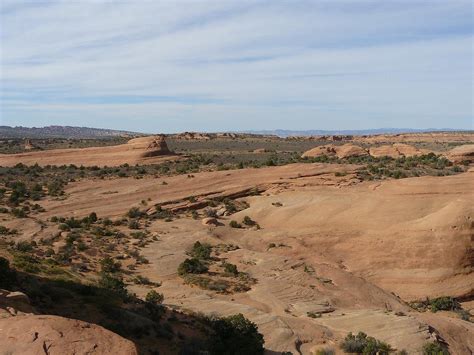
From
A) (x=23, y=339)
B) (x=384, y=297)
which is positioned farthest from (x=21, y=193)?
(x=23, y=339)

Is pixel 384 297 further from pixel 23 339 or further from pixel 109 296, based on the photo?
pixel 23 339

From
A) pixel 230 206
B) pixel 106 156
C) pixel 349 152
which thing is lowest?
pixel 230 206

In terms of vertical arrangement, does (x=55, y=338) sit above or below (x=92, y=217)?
above

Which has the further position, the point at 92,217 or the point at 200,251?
the point at 92,217

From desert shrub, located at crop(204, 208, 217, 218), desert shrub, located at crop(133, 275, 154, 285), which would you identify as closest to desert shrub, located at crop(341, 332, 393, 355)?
desert shrub, located at crop(133, 275, 154, 285)

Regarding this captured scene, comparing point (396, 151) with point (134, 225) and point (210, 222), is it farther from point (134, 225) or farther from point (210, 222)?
point (134, 225)

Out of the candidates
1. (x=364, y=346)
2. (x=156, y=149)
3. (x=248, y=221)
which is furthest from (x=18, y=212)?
(x=156, y=149)

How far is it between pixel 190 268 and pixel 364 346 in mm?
10386

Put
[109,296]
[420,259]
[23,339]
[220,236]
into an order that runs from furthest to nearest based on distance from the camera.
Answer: [220,236] → [420,259] → [109,296] → [23,339]

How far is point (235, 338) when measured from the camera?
13633 millimetres

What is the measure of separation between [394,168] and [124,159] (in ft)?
124

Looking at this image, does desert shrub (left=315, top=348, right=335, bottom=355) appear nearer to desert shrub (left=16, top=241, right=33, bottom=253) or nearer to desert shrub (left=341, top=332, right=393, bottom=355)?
desert shrub (left=341, top=332, right=393, bottom=355)

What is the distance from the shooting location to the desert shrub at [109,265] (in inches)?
882

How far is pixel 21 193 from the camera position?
41.9 metres
